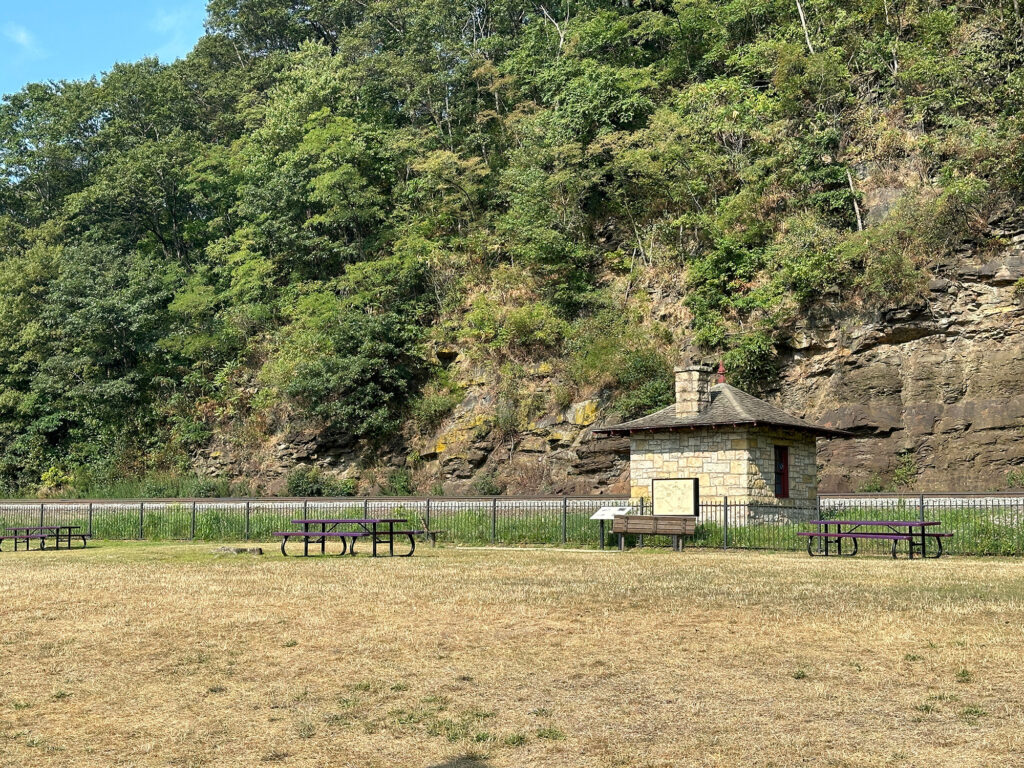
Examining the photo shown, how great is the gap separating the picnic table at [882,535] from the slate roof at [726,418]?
3.61m

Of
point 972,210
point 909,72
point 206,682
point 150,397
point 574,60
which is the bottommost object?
point 206,682

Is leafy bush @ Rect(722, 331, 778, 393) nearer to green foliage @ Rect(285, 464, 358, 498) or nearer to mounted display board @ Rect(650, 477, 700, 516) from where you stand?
mounted display board @ Rect(650, 477, 700, 516)

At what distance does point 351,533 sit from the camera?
26281 millimetres

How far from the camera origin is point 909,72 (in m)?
40.4

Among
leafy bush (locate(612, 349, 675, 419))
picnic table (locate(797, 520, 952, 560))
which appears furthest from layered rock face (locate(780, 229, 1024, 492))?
picnic table (locate(797, 520, 952, 560))

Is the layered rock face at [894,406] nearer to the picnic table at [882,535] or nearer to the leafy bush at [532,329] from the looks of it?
the leafy bush at [532,329]

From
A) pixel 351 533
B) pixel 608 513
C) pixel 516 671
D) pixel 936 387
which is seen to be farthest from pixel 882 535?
pixel 516 671

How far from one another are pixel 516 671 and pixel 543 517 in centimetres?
1934

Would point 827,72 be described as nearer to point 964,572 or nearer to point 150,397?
point 964,572

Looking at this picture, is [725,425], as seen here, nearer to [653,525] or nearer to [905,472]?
[653,525]

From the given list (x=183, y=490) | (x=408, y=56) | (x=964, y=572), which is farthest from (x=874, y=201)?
(x=183, y=490)

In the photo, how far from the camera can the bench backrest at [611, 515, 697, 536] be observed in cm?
2623

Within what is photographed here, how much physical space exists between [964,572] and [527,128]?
116 feet

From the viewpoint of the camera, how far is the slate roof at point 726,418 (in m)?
30.2
